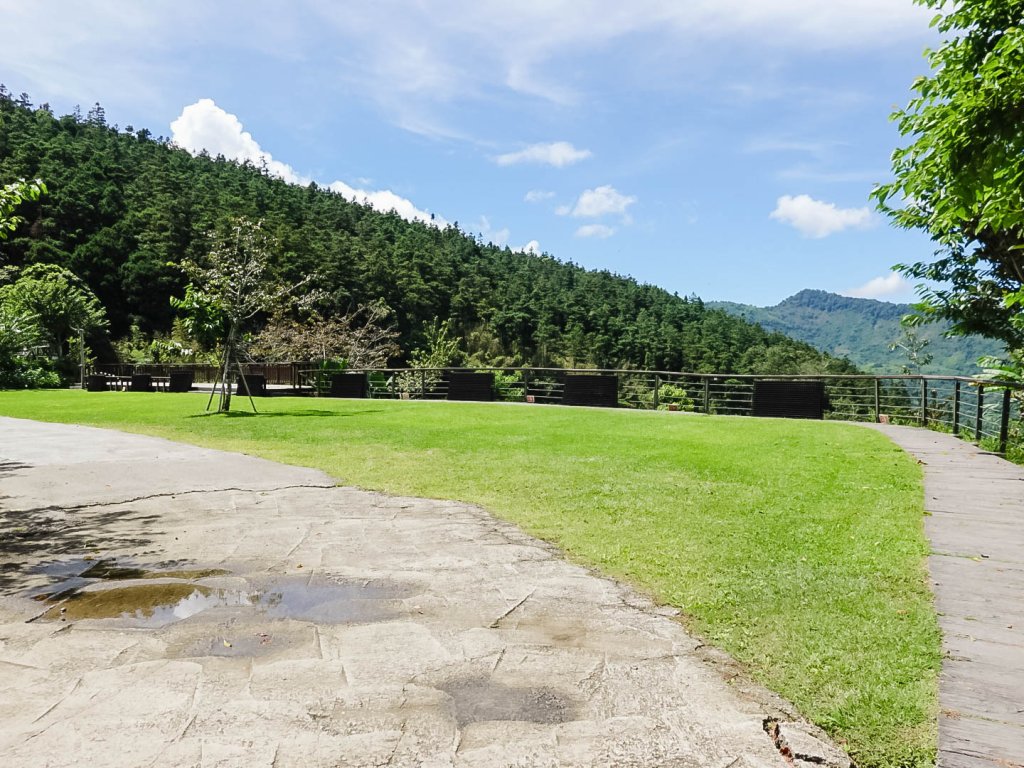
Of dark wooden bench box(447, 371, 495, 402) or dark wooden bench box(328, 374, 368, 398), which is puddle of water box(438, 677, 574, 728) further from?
dark wooden bench box(328, 374, 368, 398)

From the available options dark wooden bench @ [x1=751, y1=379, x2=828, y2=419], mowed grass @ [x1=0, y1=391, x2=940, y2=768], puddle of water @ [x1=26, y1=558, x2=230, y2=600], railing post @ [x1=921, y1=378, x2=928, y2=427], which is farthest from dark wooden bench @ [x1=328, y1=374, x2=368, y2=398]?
puddle of water @ [x1=26, y1=558, x2=230, y2=600]

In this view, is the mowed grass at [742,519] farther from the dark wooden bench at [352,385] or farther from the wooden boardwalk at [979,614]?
the dark wooden bench at [352,385]

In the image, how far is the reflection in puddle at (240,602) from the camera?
3.14 metres

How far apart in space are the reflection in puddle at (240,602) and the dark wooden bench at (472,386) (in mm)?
16609

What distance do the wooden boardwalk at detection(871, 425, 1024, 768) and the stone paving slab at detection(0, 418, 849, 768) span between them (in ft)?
1.56

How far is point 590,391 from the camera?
18.5 m

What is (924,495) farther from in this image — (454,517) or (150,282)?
(150,282)

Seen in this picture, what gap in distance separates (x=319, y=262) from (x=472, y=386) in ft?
126

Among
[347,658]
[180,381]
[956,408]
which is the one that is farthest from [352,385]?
[347,658]

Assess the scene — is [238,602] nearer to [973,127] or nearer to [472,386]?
[973,127]

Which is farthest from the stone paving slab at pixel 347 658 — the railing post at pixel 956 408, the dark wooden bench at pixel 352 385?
the dark wooden bench at pixel 352 385

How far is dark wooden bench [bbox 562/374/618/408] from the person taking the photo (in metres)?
18.2

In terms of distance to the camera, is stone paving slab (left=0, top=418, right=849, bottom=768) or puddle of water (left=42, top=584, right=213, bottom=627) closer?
stone paving slab (left=0, top=418, right=849, bottom=768)

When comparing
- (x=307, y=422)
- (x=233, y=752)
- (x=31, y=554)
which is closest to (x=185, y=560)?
(x=31, y=554)
